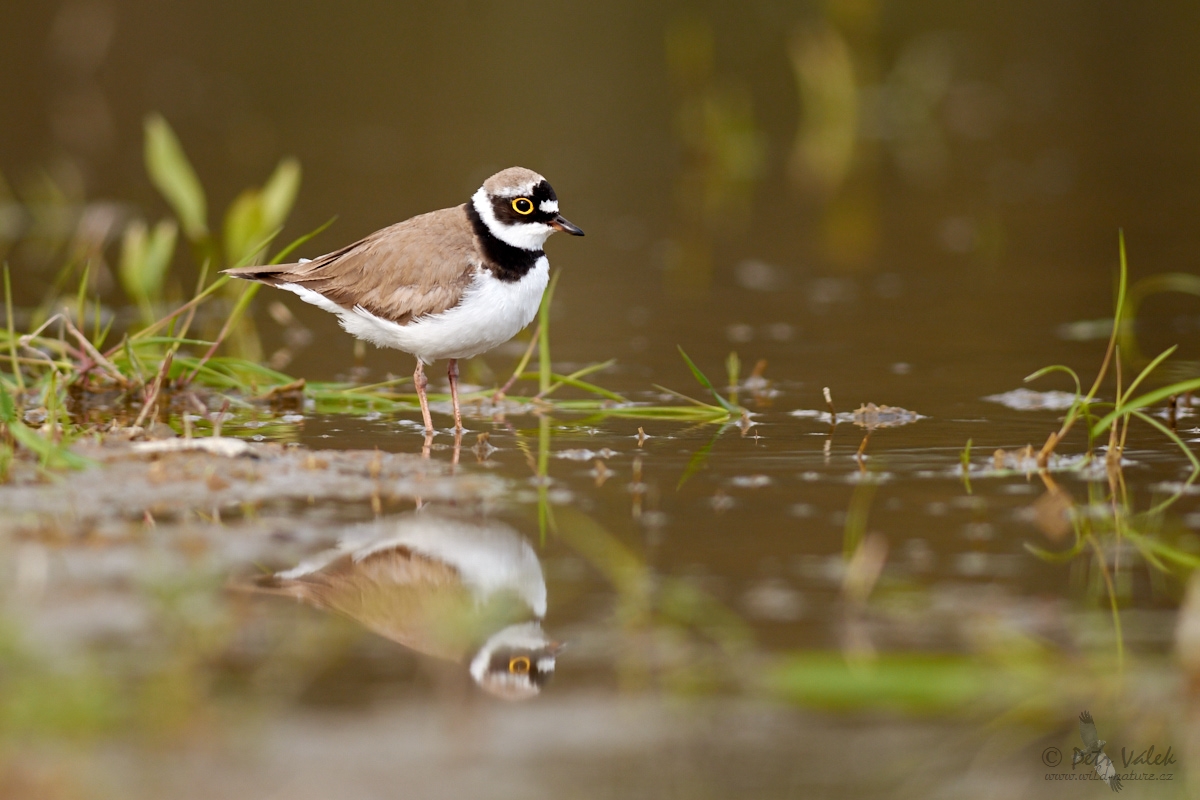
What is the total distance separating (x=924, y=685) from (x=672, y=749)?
0.62 meters

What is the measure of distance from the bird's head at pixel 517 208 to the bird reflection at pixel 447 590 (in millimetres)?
2012

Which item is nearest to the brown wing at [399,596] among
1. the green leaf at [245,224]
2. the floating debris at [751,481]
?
the floating debris at [751,481]

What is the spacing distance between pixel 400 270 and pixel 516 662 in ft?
11.0

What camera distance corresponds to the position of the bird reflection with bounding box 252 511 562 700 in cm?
391

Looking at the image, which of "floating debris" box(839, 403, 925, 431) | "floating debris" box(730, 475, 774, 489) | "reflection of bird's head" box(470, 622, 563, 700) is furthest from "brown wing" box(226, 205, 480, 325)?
"reflection of bird's head" box(470, 622, 563, 700)

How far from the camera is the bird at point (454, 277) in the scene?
6.69 m

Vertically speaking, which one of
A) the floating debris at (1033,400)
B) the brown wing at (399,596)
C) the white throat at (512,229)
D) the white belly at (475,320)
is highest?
the white throat at (512,229)

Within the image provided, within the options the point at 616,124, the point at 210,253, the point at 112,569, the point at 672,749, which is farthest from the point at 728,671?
the point at 616,124

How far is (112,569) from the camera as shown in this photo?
14.6ft

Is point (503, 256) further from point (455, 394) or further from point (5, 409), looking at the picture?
point (5, 409)

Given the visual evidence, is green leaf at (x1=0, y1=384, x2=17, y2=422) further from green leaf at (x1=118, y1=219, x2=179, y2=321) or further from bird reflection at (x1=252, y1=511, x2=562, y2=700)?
green leaf at (x1=118, y1=219, x2=179, y2=321)

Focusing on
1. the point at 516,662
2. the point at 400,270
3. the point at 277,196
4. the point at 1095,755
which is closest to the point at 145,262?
the point at 277,196

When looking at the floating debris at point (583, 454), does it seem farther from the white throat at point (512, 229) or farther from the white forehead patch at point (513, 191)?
the white forehead patch at point (513, 191)

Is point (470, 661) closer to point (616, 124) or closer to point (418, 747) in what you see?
point (418, 747)
